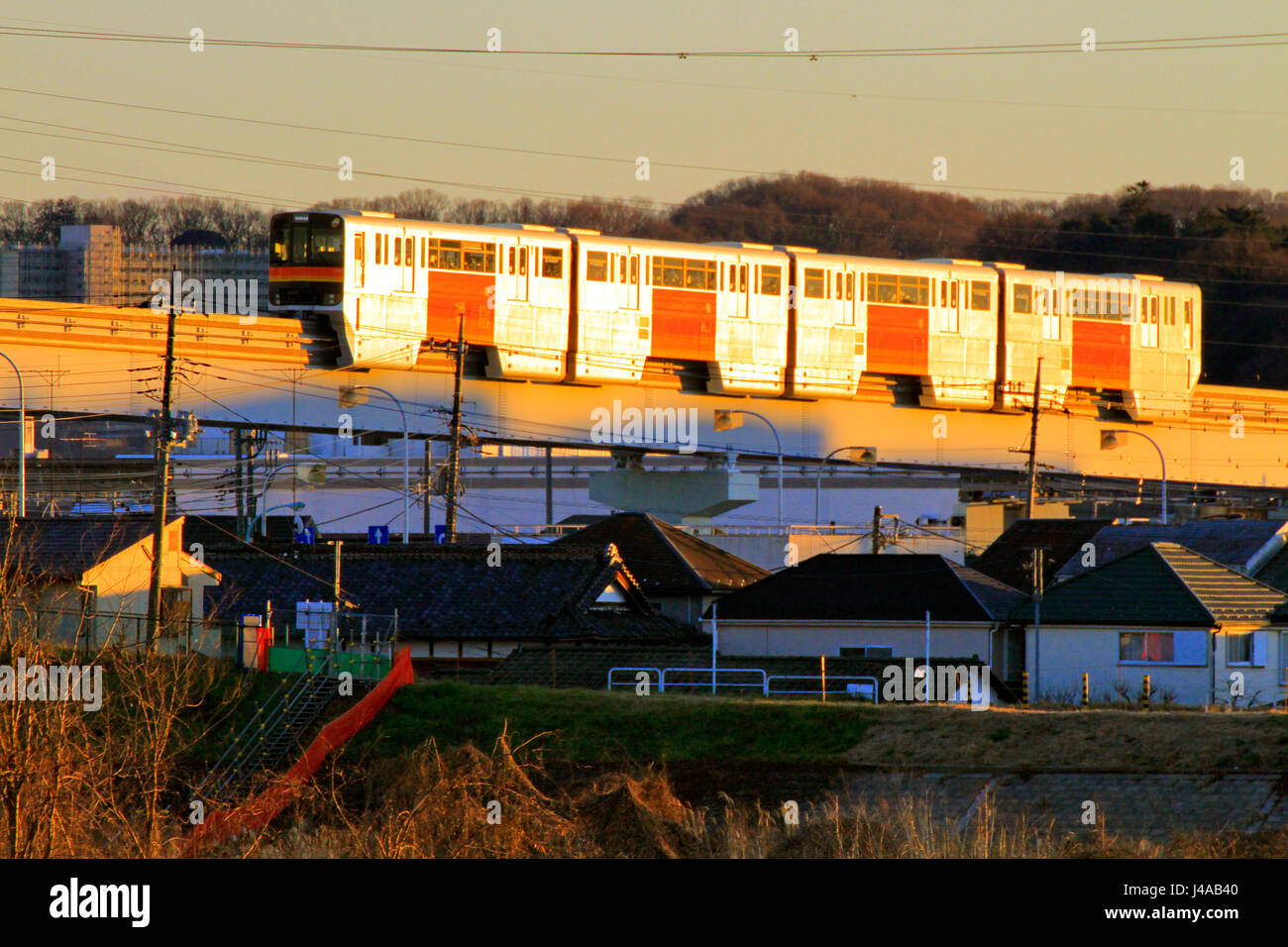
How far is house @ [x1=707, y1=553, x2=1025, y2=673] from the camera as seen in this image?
32125 mm

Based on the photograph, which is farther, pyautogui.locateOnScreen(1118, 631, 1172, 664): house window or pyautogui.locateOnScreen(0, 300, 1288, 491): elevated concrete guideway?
pyautogui.locateOnScreen(0, 300, 1288, 491): elevated concrete guideway

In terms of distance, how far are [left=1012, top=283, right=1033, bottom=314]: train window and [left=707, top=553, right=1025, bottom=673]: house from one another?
17.2 m

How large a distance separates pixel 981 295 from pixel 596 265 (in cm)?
1305

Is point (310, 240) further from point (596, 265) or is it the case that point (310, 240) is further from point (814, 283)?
point (814, 283)

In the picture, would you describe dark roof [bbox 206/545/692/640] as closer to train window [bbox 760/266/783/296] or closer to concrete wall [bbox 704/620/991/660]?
concrete wall [bbox 704/620/991/660]

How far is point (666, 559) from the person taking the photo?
129ft

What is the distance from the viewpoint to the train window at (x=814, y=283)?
4656 centimetres

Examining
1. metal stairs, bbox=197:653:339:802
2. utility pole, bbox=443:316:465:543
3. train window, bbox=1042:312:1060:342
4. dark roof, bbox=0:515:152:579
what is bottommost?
metal stairs, bbox=197:653:339:802

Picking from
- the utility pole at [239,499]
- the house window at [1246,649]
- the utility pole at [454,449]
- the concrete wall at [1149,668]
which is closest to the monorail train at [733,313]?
the utility pole at [454,449]

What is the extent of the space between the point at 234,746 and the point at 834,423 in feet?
91.3

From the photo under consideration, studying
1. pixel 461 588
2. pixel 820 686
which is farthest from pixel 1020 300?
pixel 820 686

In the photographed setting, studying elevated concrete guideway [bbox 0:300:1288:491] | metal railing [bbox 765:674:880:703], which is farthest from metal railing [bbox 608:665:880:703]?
elevated concrete guideway [bbox 0:300:1288:491]

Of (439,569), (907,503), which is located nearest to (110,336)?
(439,569)

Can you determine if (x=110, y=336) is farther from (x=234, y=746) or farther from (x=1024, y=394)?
(x=1024, y=394)
